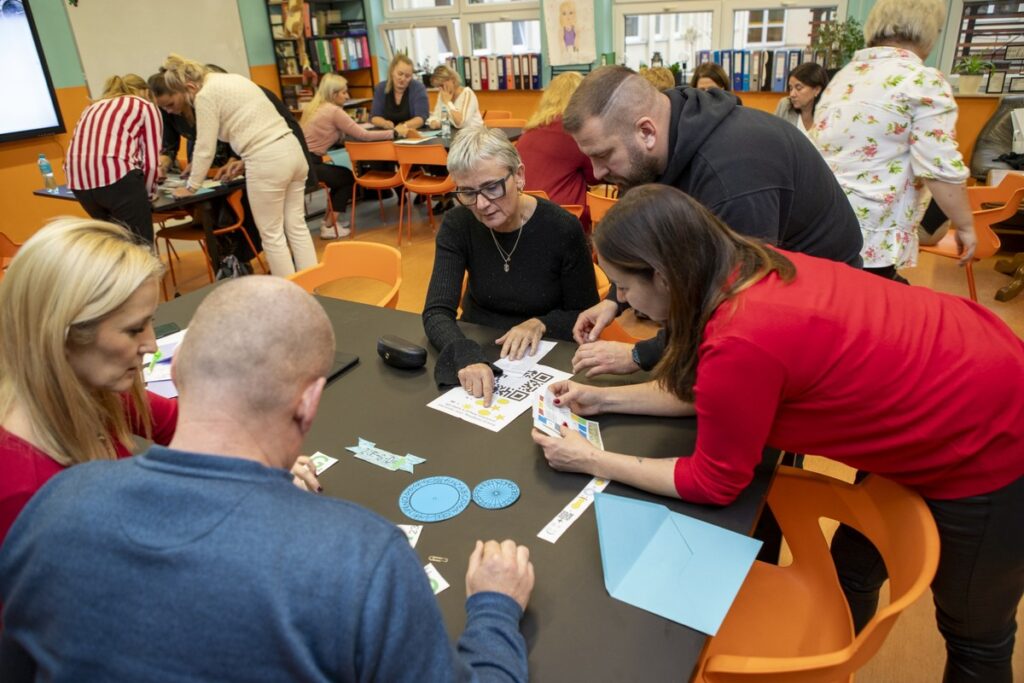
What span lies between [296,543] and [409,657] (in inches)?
7.2

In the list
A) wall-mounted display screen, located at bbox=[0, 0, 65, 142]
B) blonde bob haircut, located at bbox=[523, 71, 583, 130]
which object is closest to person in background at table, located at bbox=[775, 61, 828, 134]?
blonde bob haircut, located at bbox=[523, 71, 583, 130]

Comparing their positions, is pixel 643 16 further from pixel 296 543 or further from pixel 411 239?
pixel 296 543

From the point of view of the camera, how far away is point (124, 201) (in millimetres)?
3861

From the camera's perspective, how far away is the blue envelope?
106 cm

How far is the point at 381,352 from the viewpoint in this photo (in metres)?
1.88

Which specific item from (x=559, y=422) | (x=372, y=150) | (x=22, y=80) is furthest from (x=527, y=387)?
(x=22, y=80)

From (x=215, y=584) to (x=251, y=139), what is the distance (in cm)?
405

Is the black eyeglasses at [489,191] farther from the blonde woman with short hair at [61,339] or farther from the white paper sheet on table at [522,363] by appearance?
the blonde woman with short hair at [61,339]

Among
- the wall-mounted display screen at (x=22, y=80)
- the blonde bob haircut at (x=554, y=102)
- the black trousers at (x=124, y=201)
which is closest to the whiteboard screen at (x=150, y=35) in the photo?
the wall-mounted display screen at (x=22, y=80)

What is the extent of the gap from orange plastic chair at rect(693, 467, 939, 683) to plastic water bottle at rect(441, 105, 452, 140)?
16.2 ft

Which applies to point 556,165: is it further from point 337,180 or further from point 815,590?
point 337,180

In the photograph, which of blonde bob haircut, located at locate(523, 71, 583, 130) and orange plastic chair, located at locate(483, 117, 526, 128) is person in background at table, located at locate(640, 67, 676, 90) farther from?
orange plastic chair, located at locate(483, 117, 526, 128)

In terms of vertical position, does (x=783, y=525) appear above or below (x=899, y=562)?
below

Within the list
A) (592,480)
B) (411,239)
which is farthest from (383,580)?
(411,239)
